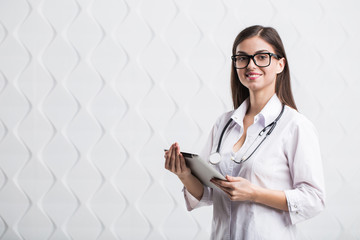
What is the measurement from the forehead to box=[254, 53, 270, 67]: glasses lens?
0.02 metres

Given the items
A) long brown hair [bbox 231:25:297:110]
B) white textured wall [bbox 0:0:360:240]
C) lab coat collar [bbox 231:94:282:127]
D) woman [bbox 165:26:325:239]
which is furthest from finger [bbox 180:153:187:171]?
white textured wall [bbox 0:0:360:240]

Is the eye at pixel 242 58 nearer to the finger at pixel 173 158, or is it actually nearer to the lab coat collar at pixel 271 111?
the lab coat collar at pixel 271 111

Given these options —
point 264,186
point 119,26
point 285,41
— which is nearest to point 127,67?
point 119,26

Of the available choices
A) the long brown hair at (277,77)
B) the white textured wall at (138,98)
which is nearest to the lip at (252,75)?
the long brown hair at (277,77)

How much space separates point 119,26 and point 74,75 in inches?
15.0

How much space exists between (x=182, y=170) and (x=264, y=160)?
277 mm

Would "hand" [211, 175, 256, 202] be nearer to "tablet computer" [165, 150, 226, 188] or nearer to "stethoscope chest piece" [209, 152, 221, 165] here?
"tablet computer" [165, 150, 226, 188]

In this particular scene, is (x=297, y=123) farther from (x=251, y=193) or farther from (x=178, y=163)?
(x=178, y=163)

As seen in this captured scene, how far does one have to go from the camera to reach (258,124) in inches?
51.9

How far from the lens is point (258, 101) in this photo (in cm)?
135

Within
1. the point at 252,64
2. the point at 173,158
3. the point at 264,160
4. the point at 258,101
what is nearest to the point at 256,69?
the point at 252,64

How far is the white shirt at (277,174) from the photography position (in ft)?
3.86

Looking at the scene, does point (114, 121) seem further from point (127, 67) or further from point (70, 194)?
point (70, 194)

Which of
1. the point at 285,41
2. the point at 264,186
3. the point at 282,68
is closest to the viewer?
the point at 264,186
